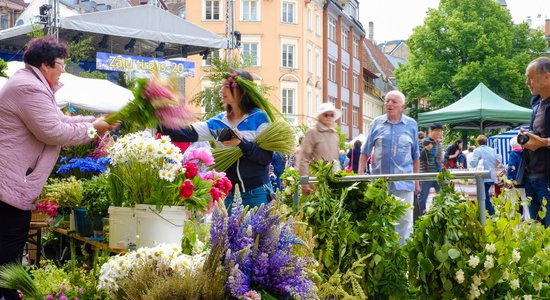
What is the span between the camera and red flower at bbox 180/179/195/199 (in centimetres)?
406

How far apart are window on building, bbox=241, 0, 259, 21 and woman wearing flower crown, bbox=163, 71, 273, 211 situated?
136ft

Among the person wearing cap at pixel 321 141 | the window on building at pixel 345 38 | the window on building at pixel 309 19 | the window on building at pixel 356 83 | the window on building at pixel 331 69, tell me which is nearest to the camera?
the person wearing cap at pixel 321 141

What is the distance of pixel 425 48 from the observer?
46.6m

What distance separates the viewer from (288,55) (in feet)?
153

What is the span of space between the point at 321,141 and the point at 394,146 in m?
0.83

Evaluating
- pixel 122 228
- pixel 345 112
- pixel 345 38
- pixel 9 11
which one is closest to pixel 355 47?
pixel 345 38

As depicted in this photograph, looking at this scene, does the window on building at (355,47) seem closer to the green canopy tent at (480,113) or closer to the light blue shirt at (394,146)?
the green canopy tent at (480,113)

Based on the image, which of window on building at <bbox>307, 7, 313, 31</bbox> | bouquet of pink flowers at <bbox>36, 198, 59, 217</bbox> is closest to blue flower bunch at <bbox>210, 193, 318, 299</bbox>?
bouquet of pink flowers at <bbox>36, 198, 59, 217</bbox>

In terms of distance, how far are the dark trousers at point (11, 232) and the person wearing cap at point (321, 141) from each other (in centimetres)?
391

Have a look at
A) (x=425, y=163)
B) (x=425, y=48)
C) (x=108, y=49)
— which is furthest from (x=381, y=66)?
(x=425, y=163)

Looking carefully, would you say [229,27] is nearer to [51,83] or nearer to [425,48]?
[51,83]

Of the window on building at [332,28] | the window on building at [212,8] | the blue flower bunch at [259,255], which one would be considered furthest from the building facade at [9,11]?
the blue flower bunch at [259,255]

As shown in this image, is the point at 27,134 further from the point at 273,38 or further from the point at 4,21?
the point at 4,21

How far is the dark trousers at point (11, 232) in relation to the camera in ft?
13.8
